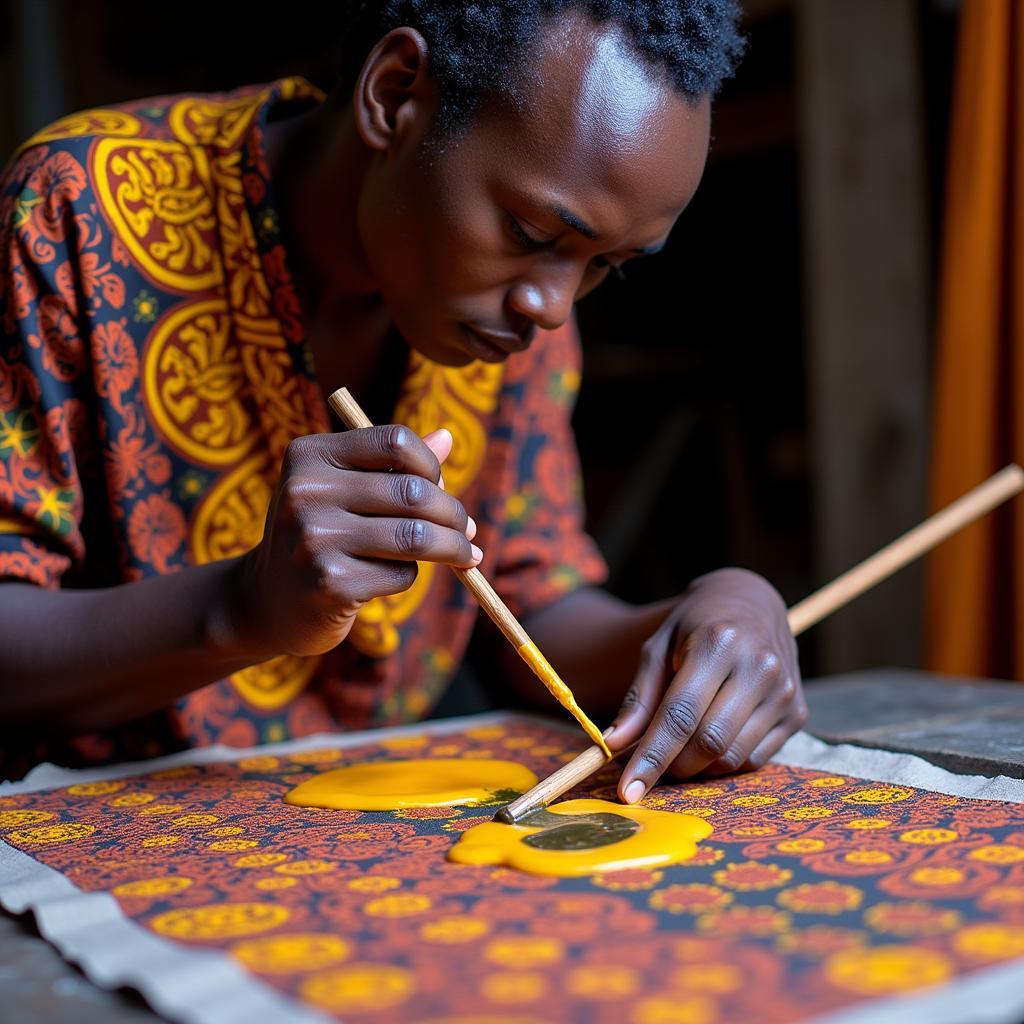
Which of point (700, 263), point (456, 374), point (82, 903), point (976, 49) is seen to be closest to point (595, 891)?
point (82, 903)

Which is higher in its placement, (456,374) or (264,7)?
(264,7)

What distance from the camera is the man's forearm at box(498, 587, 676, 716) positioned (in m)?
1.30

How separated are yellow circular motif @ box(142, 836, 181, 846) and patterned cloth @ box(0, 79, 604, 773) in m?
0.31

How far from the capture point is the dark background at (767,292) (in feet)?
7.09

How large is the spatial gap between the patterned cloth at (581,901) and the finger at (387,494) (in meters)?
0.23

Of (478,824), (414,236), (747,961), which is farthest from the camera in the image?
(414,236)

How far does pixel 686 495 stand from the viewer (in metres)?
3.75

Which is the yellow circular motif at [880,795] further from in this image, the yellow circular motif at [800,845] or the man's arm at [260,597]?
the man's arm at [260,597]

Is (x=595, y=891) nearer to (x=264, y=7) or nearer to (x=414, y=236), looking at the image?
(x=414, y=236)

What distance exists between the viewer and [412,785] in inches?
41.2

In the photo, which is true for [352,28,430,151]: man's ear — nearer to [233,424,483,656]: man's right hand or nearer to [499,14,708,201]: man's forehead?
[499,14,708,201]: man's forehead

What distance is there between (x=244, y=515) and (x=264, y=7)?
283cm

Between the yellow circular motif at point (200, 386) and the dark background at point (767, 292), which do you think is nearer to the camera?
the yellow circular motif at point (200, 386)

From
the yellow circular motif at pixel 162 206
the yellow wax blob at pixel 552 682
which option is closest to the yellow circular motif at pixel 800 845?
the yellow wax blob at pixel 552 682
